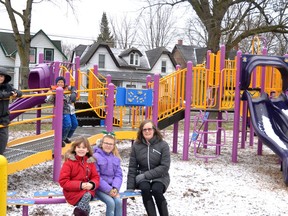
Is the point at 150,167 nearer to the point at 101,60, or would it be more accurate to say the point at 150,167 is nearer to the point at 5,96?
the point at 5,96

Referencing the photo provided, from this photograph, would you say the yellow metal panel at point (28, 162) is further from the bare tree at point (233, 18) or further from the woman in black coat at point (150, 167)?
the bare tree at point (233, 18)

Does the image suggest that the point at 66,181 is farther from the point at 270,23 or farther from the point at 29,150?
the point at 270,23

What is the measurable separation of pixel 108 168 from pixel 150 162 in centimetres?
58

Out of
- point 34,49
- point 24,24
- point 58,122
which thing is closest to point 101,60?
point 34,49

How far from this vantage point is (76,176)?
4.43m

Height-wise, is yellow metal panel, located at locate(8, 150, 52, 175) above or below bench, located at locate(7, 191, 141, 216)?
above

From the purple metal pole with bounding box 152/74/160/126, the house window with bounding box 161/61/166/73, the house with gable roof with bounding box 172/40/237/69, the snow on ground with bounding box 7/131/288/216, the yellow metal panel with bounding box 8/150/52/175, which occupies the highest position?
the house with gable roof with bounding box 172/40/237/69

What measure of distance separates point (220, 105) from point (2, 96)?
5.66 metres

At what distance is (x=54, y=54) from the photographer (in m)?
39.6

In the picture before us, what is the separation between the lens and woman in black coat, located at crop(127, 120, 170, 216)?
16.0 ft

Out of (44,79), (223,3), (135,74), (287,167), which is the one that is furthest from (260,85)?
(135,74)

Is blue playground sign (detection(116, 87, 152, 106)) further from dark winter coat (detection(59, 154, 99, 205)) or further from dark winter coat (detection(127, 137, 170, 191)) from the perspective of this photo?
dark winter coat (detection(59, 154, 99, 205))

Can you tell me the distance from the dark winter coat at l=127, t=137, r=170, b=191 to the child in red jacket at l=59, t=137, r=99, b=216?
0.67 meters

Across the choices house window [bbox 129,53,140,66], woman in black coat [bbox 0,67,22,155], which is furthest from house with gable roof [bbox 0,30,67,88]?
woman in black coat [bbox 0,67,22,155]
